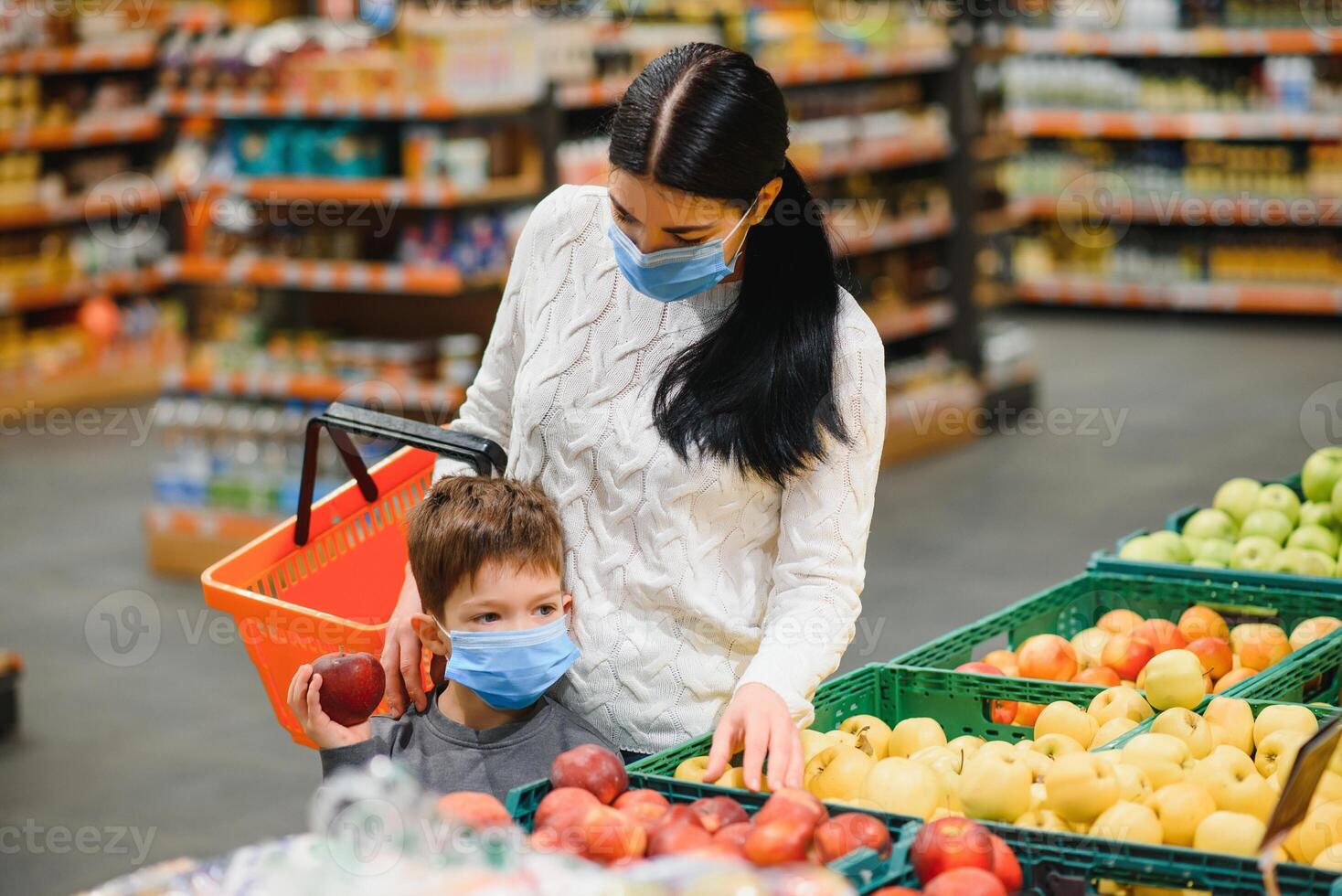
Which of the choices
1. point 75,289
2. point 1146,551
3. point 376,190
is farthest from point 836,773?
point 75,289

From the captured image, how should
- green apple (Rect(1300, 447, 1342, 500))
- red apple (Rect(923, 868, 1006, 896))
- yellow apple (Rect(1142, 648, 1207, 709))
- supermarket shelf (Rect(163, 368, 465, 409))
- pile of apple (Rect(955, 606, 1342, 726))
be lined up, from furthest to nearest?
supermarket shelf (Rect(163, 368, 465, 409))
green apple (Rect(1300, 447, 1342, 500))
pile of apple (Rect(955, 606, 1342, 726))
yellow apple (Rect(1142, 648, 1207, 709))
red apple (Rect(923, 868, 1006, 896))

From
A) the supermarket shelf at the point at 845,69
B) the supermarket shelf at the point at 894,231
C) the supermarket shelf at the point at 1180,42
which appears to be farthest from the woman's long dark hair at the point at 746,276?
the supermarket shelf at the point at 1180,42

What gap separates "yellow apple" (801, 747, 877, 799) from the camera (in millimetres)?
1960

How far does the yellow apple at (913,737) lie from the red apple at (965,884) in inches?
21.3

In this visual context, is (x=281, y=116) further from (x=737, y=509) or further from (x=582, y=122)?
(x=737, y=509)

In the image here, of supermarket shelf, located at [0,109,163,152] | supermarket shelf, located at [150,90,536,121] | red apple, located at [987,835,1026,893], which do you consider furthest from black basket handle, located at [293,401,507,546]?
supermarket shelf, located at [0,109,163,152]

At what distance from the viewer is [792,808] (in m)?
1.70

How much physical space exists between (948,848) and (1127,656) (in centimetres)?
104

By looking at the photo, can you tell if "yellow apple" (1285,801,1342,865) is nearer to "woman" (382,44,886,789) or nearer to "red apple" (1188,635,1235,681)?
"woman" (382,44,886,789)

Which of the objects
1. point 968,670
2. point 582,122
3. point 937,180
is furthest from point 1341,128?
point 968,670

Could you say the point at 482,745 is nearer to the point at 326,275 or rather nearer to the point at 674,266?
the point at 674,266

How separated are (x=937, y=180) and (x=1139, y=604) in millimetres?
5854

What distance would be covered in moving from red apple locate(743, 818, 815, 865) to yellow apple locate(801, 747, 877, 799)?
26cm

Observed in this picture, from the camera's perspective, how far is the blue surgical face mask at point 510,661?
199 centimetres
